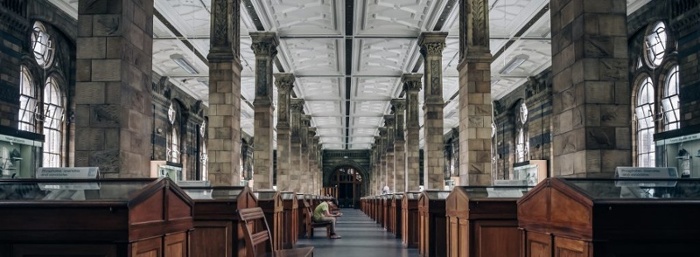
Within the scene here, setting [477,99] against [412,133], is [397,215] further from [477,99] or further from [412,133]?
[412,133]

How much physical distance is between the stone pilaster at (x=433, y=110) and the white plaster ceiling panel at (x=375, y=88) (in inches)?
303

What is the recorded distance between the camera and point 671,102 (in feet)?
53.0

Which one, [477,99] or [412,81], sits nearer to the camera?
[477,99]

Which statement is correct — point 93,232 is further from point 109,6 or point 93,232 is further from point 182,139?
point 182,139

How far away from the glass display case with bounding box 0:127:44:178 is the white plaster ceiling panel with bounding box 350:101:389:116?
21.5 metres

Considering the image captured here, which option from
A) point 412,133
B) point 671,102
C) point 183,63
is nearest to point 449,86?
point 412,133

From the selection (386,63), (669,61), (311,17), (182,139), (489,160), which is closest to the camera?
(489,160)

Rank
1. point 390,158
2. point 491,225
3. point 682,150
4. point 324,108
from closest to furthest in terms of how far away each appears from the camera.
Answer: point 491,225 < point 682,150 < point 390,158 < point 324,108

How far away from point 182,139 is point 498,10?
1790cm

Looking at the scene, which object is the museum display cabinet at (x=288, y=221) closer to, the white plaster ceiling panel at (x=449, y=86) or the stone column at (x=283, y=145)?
the stone column at (x=283, y=145)

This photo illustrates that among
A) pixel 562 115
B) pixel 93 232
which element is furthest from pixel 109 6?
pixel 562 115

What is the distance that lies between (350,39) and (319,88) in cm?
1011

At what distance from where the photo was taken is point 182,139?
30516 mm

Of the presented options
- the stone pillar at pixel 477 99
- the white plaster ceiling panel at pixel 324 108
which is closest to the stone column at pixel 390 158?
the white plaster ceiling panel at pixel 324 108
